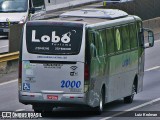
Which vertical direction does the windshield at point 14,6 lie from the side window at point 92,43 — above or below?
below

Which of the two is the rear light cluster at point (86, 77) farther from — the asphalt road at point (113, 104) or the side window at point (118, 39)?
the side window at point (118, 39)

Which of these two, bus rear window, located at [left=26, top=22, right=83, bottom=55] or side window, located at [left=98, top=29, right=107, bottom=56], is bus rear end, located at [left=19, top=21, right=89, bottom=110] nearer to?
bus rear window, located at [left=26, top=22, right=83, bottom=55]

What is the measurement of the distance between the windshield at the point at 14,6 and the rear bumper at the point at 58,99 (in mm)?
22256

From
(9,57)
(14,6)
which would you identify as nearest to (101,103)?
(9,57)

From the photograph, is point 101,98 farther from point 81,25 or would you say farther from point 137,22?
point 137,22

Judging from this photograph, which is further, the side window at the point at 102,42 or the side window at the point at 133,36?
the side window at the point at 133,36

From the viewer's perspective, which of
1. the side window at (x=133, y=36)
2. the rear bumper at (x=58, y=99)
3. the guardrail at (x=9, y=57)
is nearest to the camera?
the rear bumper at (x=58, y=99)

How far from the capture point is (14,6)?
44438 millimetres

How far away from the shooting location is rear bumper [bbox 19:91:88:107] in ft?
70.7

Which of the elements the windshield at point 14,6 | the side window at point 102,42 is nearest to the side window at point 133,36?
the side window at point 102,42

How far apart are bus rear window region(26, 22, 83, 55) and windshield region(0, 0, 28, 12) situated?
22069 millimetres

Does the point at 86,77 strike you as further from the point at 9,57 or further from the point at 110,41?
the point at 9,57

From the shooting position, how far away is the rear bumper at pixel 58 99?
70.7ft

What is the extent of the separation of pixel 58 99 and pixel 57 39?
1.42m
